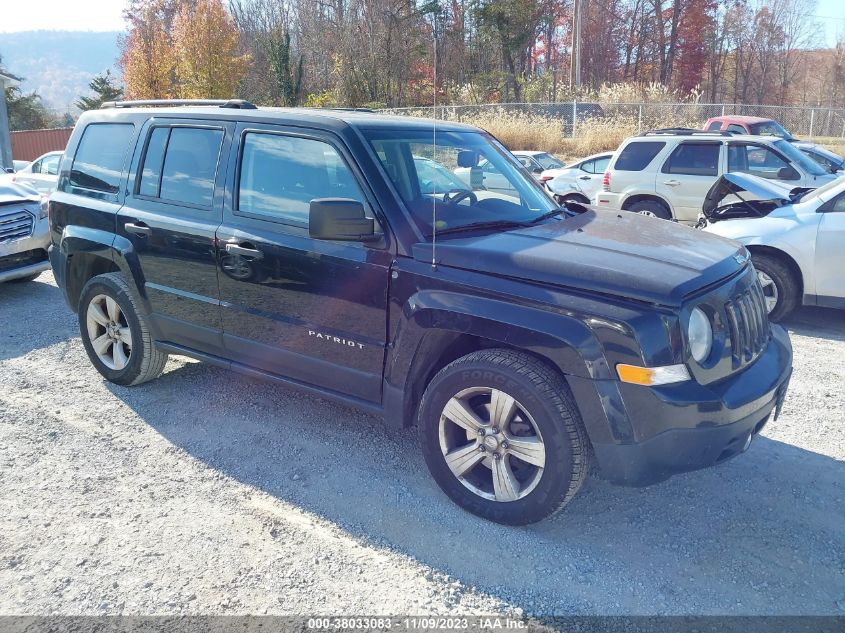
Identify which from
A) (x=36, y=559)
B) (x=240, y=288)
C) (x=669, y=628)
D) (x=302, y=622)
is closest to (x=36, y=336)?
(x=240, y=288)

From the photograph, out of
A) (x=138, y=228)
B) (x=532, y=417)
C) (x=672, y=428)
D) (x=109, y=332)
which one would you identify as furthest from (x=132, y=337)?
(x=672, y=428)

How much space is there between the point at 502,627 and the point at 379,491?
117 cm

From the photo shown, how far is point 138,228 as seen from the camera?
4562mm

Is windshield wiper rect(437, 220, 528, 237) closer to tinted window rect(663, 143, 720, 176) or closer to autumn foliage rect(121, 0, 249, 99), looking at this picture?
tinted window rect(663, 143, 720, 176)

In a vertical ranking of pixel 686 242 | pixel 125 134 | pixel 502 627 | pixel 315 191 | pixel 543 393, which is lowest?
pixel 502 627

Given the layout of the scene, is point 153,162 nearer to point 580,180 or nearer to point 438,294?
point 438,294

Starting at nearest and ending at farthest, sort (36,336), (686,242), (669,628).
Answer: (669,628) → (686,242) → (36,336)

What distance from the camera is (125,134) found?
484 cm

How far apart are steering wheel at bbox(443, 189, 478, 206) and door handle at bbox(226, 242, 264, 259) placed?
3.60 ft

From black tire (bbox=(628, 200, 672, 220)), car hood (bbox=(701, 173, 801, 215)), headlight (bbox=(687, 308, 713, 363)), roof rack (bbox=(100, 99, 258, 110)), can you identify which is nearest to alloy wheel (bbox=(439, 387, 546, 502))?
headlight (bbox=(687, 308, 713, 363))

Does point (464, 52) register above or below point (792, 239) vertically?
above

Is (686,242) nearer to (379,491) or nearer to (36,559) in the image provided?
(379,491)

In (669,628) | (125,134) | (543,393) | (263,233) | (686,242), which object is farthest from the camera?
(125,134)

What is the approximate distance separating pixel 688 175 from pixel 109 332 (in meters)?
9.40
